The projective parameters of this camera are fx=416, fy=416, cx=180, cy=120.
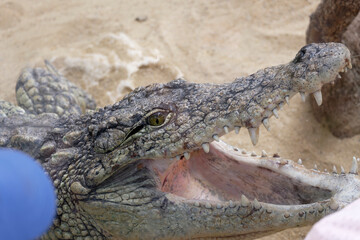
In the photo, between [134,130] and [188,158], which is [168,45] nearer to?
[134,130]

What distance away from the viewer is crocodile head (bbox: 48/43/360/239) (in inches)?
96.9

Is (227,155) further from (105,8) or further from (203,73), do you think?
(105,8)

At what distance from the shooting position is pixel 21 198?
1.46 meters

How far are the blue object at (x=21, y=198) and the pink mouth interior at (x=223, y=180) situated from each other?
4.32ft

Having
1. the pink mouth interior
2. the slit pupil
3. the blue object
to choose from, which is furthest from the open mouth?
the blue object

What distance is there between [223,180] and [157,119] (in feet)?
2.55

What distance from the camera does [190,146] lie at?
260cm

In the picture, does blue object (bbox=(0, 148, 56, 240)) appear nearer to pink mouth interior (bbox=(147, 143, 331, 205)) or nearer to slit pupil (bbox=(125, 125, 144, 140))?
slit pupil (bbox=(125, 125, 144, 140))

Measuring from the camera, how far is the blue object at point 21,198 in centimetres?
144

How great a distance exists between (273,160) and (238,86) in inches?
26.2

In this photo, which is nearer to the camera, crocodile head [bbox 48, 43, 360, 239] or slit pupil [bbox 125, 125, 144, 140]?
crocodile head [bbox 48, 43, 360, 239]

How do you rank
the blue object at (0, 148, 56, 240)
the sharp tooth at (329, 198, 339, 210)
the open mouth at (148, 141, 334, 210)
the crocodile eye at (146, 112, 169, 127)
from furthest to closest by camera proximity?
the open mouth at (148, 141, 334, 210) < the crocodile eye at (146, 112, 169, 127) < the sharp tooth at (329, 198, 339, 210) < the blue object at (0, 148, 56, 240)

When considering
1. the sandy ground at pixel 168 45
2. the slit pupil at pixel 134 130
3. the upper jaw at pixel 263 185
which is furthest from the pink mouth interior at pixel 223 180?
the sandy ground at pixel 168 45

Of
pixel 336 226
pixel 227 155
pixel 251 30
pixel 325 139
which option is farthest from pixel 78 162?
pixel 251 30
